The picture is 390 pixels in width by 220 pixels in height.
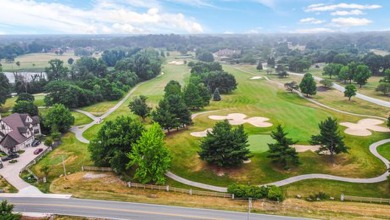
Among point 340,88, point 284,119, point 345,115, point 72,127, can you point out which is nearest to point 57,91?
point 72,127

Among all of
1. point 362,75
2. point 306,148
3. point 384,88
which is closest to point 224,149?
point 306,148

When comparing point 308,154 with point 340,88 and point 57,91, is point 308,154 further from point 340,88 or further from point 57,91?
point 57,91

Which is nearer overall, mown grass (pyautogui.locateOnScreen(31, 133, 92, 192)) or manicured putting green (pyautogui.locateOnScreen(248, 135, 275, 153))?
mown grass (pyautogui.locateOnScreen(31, 133, 92, 192))

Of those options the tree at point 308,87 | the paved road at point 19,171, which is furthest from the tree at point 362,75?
the paved road at point 19,171

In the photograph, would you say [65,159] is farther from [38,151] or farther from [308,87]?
[308,87]

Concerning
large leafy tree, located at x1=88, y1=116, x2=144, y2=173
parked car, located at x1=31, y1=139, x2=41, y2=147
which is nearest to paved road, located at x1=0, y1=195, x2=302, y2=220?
large leafy tree, located at x1=88, y1=116, x2=144, y2=173

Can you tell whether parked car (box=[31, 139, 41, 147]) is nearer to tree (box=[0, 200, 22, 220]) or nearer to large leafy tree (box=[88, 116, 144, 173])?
large leafy tree (box=[88, 116, 144, 173])
